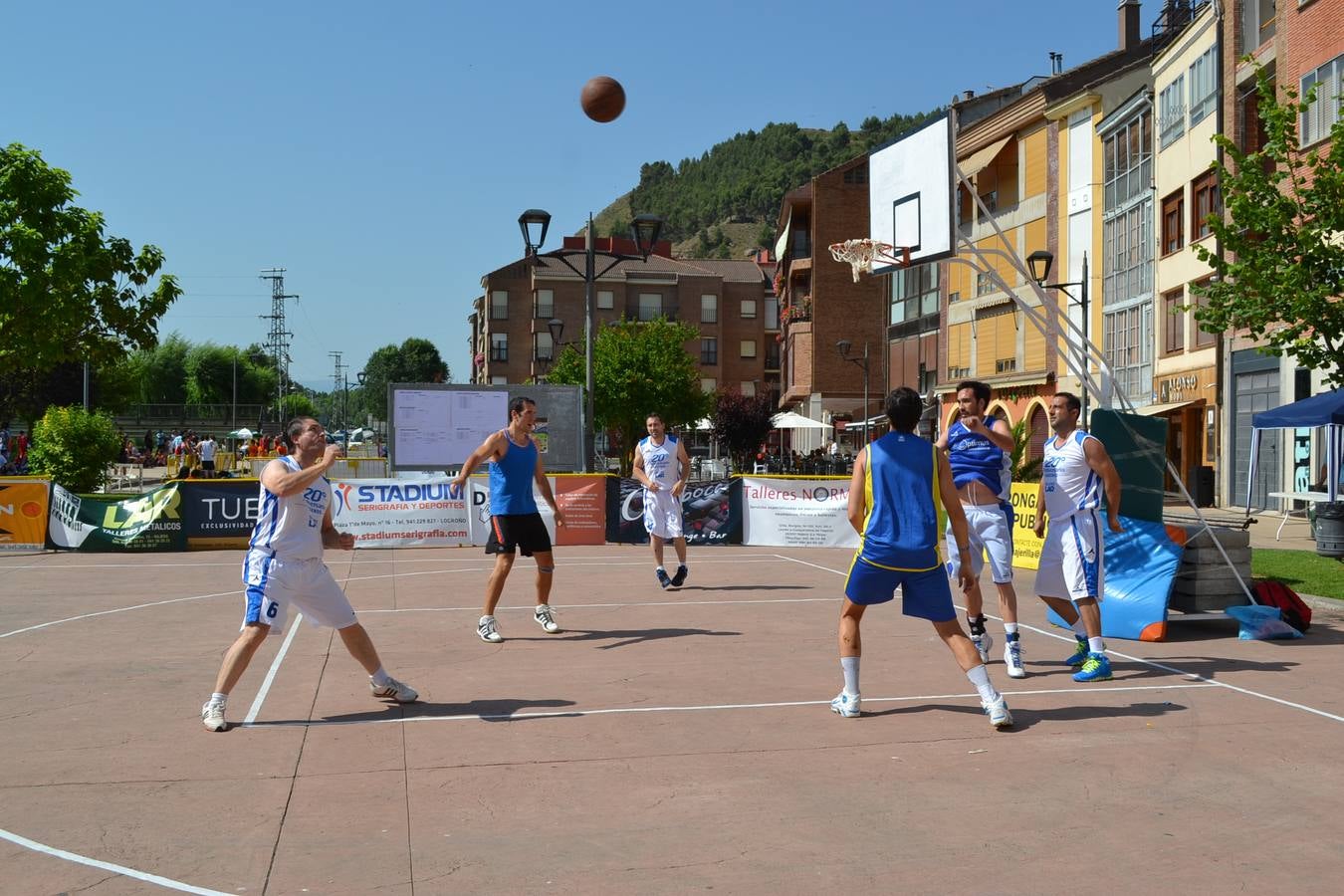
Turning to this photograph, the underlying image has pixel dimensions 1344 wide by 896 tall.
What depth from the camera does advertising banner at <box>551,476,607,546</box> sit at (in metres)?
20.9

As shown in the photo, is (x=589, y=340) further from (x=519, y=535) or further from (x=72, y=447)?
(x=519, y=535)

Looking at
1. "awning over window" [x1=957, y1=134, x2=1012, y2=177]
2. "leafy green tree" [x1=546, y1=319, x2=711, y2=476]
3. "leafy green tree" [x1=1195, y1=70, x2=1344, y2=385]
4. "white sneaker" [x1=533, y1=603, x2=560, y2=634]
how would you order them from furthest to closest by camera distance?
1. "leafy green tree" [x1=546, y1=319, x2=711, y2=476]
2. "awning over window" [x1=957, y1=134, x2=1012, y2=177]
3. "leafy green tree" [x1=1195, y1=70, x2=1344, y2=385]
4. "white sneaker" [x1=533, y1=603, x2=560, y2=634]

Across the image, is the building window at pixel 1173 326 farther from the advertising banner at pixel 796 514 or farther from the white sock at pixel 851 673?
the white sock at pixel 851 673

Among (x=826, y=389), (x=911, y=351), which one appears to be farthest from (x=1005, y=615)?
(x=826, y=389)

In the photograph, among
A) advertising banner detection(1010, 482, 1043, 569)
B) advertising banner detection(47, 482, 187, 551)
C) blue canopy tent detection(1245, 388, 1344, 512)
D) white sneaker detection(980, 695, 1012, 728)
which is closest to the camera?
white sneaker detection(980, 695, 1012, 728)

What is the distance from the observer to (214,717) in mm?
6777

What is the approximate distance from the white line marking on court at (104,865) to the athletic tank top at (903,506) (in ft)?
12.4

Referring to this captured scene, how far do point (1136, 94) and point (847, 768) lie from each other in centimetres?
3421

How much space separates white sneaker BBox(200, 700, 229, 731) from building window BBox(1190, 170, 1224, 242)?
28.8 m

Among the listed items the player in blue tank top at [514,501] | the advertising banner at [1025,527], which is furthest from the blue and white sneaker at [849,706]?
the advertising banner at [1025,527]

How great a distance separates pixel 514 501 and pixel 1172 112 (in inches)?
1150

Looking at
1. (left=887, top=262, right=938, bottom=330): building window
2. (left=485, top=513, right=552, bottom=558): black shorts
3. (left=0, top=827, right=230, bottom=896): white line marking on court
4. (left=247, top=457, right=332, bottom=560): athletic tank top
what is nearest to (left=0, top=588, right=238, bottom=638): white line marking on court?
(left=485, top=513, right=552, bottom=558): black shorts

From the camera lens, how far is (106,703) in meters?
7.59

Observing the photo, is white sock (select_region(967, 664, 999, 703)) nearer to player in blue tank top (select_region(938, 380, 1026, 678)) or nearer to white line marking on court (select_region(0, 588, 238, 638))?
player in blue tank top (select_region(938, 380, 1026, 678))
